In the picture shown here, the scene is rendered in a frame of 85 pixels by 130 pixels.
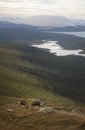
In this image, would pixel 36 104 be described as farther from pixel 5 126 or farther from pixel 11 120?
pixel 5 126

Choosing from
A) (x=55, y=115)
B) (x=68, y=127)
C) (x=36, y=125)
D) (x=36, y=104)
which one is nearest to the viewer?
(x=68, y=127)

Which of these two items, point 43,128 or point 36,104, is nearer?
point 43,128

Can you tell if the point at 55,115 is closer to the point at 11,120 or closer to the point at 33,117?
the point at 33,117

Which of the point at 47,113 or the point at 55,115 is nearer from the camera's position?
the point at 55,115

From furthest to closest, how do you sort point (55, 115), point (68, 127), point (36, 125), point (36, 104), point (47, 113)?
point (36, 104)
point (47, 113)
point (55, 115)
point (36, 125)
point (68, 127)

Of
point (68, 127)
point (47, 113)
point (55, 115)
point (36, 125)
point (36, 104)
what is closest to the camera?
point (68, 127)

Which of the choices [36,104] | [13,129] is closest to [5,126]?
[13,129]

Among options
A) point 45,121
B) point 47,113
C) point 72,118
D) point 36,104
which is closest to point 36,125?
point 45,121

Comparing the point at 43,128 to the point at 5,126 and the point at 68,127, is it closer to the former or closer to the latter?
the point at 68,127

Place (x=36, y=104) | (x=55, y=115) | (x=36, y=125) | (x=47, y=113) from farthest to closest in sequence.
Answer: (x=36, y=104) → (x=47, y=113) → (x=55, y=115) → (x=36, y=125)
